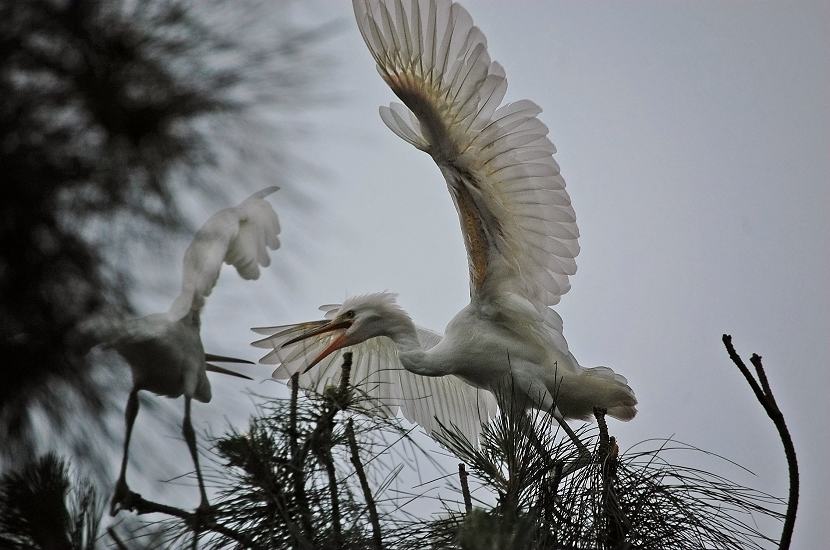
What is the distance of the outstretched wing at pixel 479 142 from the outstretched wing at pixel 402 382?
0.78m

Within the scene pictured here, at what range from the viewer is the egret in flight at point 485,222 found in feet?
11.5

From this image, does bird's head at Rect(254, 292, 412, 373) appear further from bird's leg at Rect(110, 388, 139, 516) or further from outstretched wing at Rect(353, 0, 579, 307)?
bird's leg at Rect(110, 388, 139, 516)

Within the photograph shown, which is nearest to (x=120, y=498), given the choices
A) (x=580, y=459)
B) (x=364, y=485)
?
(x=364, y=485)

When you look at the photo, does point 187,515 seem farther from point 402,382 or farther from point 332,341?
point 402,382

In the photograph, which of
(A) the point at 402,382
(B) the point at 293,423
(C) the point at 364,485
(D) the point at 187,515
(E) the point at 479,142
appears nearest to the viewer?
(D) the point at 187,515

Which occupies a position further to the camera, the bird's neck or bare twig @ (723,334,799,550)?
the bird's neck

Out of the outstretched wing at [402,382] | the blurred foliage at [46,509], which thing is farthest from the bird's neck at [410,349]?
the blurred foliage at [46,509]

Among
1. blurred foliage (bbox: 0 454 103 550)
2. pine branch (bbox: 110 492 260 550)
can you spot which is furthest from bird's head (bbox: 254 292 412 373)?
blurred foliage (bbox: 0 454 103 550)

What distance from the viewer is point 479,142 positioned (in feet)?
12.0

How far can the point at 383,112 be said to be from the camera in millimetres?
3697

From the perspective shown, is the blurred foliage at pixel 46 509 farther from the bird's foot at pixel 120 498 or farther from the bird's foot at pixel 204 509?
the bird's foot at pixel 204 509

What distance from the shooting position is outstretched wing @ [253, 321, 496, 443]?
4.55 m

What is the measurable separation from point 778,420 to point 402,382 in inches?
116

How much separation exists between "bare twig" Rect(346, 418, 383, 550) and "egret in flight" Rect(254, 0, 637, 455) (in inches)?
43.8
